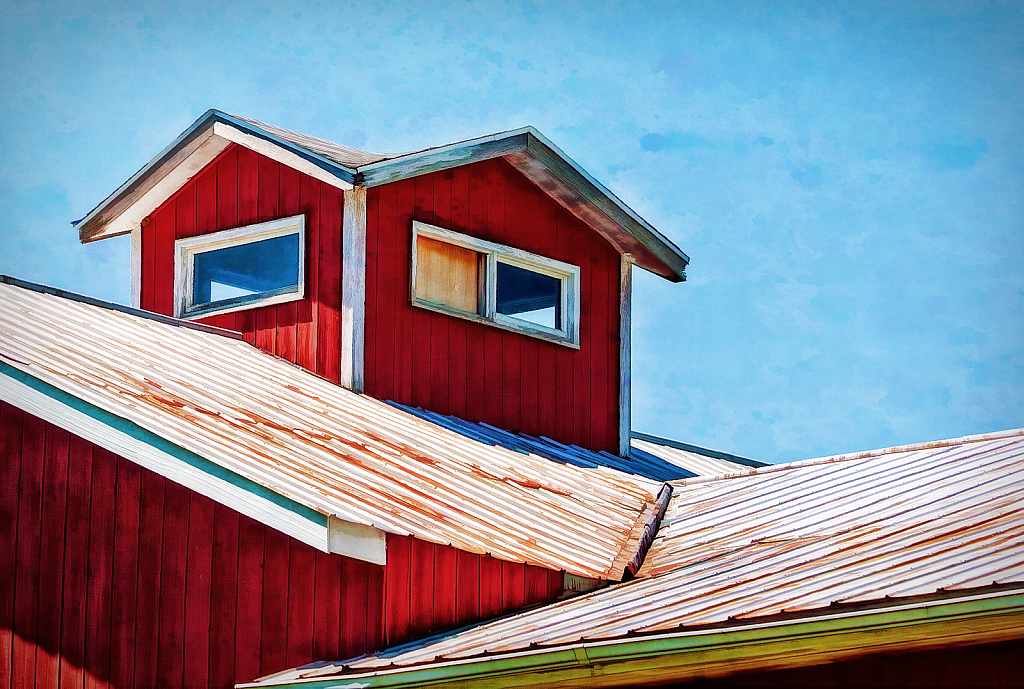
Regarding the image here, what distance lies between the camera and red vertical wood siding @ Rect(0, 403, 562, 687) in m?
7.09

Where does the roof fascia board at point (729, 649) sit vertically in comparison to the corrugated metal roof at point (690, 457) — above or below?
below

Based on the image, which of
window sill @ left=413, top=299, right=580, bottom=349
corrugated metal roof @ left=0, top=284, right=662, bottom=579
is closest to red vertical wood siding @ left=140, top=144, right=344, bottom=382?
corrugated metal roof @ left=0, top=284, right=662, bottom=579

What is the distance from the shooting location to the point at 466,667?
19.3 ft

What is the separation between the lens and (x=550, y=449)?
1176 centimetres

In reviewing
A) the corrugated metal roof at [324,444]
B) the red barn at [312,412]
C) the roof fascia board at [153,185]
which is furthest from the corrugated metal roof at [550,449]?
the roof fascia board at [153,185]

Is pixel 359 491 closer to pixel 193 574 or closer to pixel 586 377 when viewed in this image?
pixel 193 574

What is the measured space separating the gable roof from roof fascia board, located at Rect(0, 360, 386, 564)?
14.5ft

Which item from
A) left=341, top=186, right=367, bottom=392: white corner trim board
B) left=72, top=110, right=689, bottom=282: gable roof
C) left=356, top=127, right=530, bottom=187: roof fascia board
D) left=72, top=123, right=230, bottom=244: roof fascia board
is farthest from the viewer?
left=72, top=123, right=230, bottom=244: roof fascia board

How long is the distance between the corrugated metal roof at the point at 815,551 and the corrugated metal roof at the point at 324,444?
52 cm

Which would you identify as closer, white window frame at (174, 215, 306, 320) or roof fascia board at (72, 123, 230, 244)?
white window frame at (174, 215, 306, 320)

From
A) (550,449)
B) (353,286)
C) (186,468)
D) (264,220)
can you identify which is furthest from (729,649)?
(264,220)

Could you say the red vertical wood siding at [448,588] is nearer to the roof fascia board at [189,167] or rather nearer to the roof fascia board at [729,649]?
the roof fascia board at [729,649]

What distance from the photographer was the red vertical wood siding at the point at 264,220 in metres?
11.6

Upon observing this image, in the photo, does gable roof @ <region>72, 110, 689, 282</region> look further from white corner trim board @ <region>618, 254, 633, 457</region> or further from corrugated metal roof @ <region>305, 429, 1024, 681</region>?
corrugated metal roof @ <region>305, 429, 1024, 681</region>
